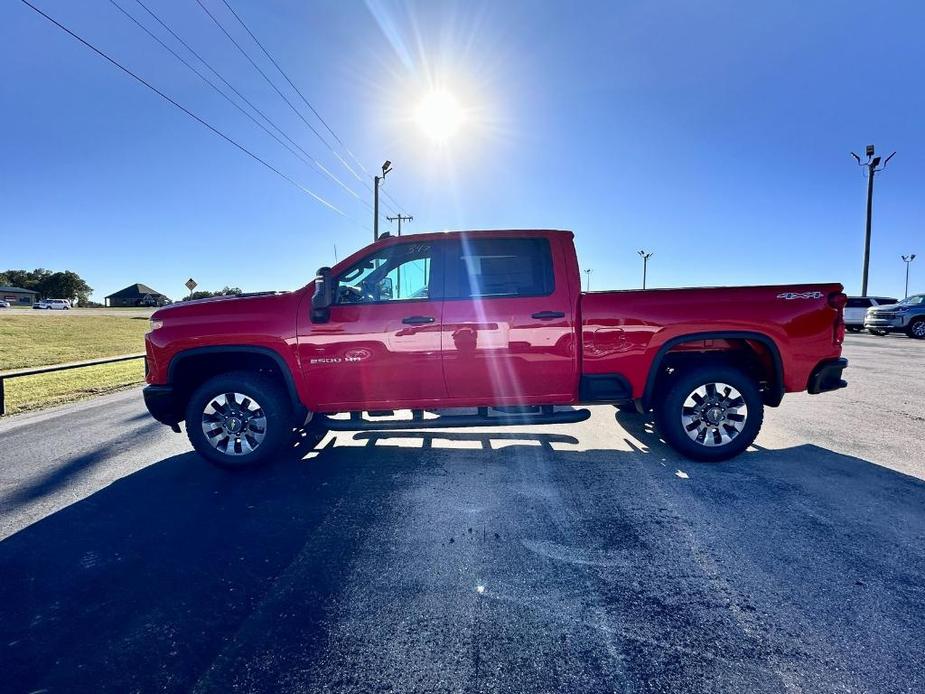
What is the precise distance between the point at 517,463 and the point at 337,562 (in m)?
2.01

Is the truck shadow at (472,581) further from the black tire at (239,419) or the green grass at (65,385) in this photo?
the green grass at (65,385)

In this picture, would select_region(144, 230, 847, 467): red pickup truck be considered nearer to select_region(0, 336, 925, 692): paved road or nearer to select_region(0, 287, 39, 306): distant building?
select_region(0, 336, 925, 692): paved road

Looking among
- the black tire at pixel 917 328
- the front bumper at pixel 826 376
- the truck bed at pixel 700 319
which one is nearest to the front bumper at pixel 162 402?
the truck bed at pixel 700 319

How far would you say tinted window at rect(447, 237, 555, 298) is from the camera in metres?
4.02

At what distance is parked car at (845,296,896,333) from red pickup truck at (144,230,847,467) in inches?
898

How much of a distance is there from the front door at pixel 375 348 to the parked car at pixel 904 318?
888 inches

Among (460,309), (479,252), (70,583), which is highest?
(479,252)

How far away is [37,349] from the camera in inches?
584

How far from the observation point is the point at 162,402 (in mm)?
3951

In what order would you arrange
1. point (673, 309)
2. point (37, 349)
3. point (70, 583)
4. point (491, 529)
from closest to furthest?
point (70, 583)
point (491, 529)
point (673, 309)
point (37, 349)

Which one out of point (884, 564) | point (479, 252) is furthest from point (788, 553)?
point (479, 252)

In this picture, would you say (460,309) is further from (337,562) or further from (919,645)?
(919,645)

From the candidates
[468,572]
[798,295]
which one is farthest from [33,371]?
[798,295]

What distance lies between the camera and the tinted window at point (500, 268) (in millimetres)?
4020
